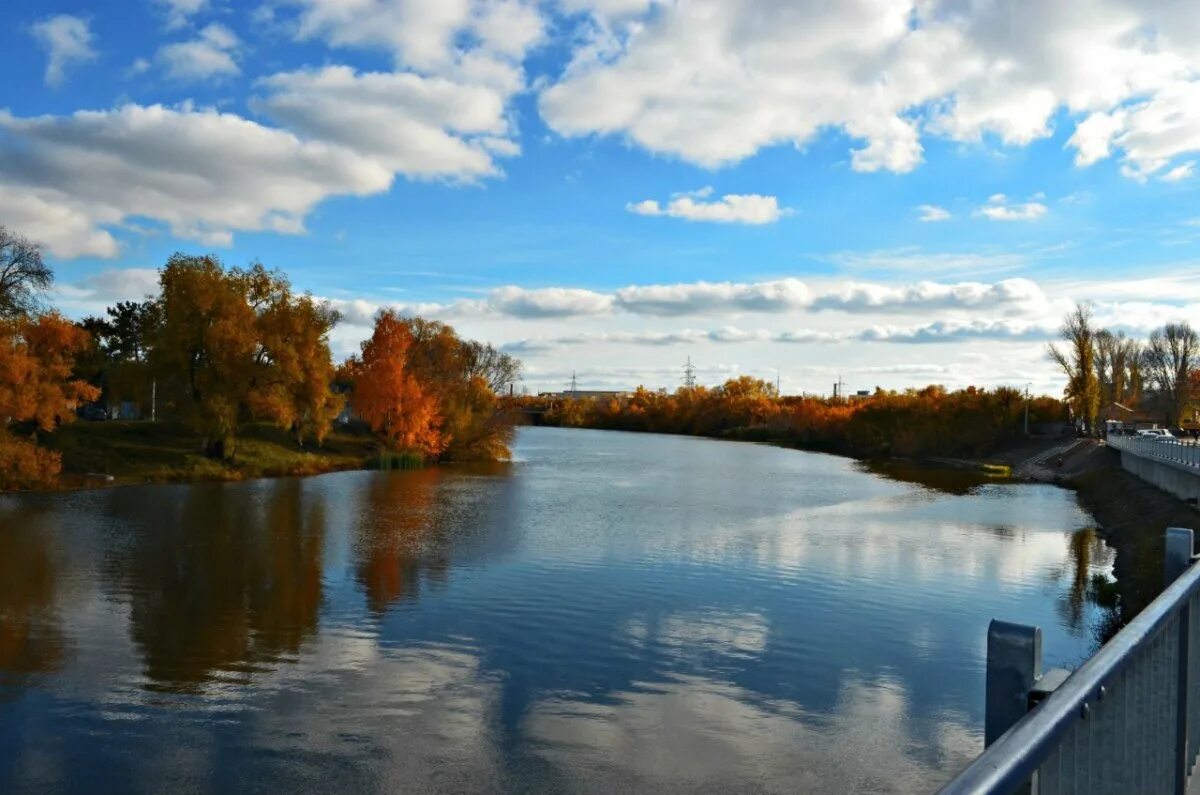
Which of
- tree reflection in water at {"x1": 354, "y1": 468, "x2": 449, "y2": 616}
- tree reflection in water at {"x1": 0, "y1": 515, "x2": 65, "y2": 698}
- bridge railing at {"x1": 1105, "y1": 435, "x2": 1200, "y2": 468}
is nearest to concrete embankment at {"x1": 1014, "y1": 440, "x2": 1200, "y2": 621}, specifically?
bridge railing at {"x1": 1105, "y1": 435, "x2": 1200, "y2": 468}

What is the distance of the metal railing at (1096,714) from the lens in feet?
8.22

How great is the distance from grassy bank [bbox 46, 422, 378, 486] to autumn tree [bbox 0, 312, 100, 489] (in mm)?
2074

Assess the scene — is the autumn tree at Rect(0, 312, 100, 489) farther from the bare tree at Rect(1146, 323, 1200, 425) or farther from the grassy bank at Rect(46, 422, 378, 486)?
the bare tree at Rect(1146, 323, 1200, 425)

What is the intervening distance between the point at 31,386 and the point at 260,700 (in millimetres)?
33205

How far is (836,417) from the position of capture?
363ft

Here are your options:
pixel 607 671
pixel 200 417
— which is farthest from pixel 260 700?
pixel 200 417

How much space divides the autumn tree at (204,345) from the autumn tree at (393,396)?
1350 cm

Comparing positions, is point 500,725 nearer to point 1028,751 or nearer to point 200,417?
point 1028,751

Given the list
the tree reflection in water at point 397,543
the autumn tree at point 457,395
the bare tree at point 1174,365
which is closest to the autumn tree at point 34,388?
the tree reflection in water at point 397,543

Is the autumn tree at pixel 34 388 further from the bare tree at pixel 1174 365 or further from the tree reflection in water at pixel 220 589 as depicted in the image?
the bare tree at pixel 1174 365

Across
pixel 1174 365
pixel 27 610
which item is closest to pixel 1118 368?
pixel 1174 365

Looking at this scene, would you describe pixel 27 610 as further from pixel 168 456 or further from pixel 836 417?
pixel 836 417

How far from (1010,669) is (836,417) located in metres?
111

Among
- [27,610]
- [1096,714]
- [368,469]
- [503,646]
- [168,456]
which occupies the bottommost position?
[27,610]
